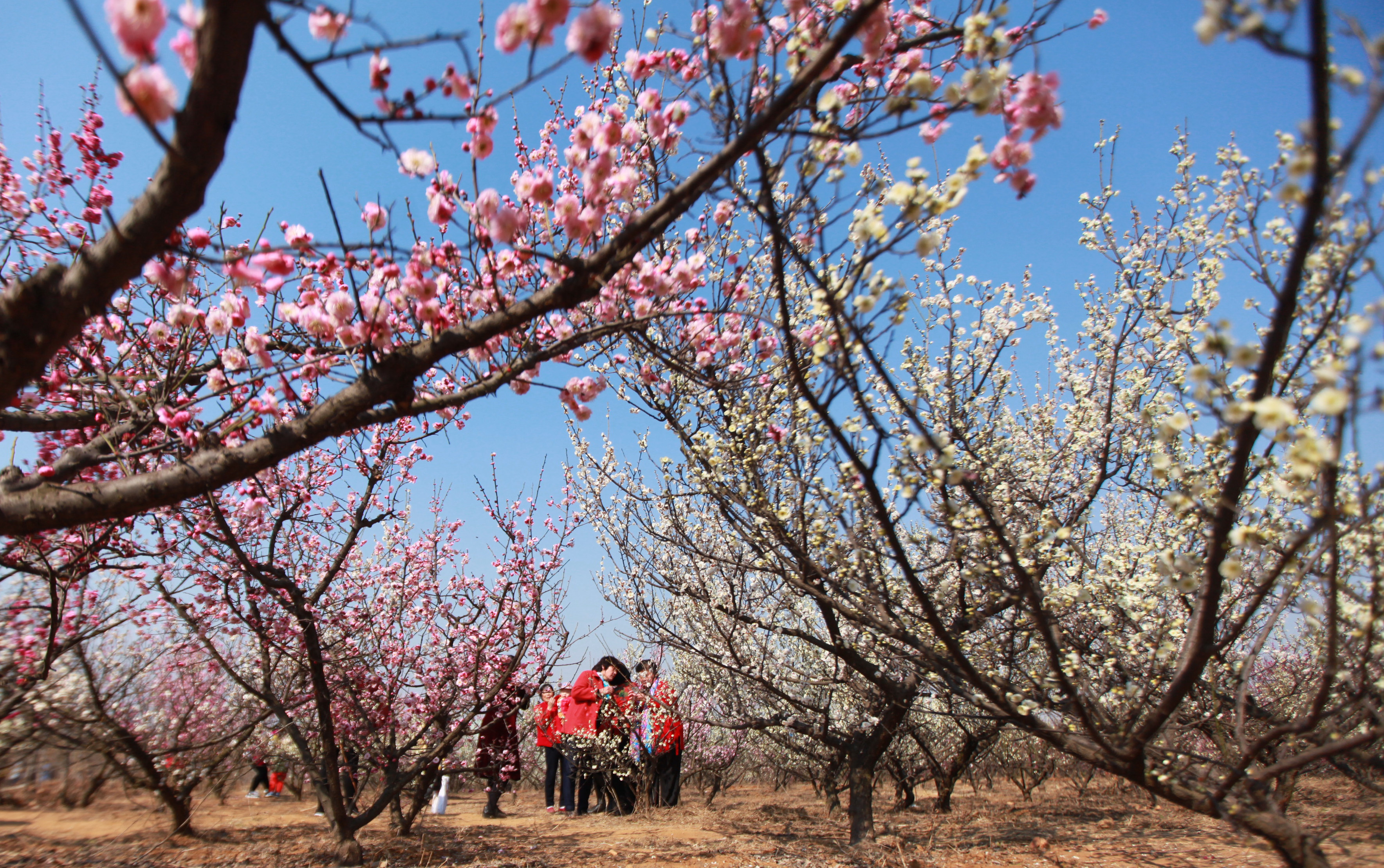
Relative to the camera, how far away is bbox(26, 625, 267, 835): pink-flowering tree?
5602mm

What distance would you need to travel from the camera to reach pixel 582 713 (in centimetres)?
941

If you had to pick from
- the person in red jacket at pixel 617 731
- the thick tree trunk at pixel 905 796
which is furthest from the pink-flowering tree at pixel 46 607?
the thick tree trunk at pixel 905 796

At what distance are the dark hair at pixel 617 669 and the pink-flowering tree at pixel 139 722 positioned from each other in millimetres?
4601

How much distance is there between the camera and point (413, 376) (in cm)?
245

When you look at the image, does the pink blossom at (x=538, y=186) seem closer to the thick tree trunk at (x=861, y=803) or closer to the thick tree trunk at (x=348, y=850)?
the thick tree trunk at (x=348, y=850)

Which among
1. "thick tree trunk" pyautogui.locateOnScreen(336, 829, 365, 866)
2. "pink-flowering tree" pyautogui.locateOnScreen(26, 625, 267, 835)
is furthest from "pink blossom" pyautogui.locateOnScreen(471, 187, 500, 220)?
"thick tree trunk" pyautogui.locateOnScreen(336, 829, 365, 866)

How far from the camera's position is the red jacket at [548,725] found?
9164 mm

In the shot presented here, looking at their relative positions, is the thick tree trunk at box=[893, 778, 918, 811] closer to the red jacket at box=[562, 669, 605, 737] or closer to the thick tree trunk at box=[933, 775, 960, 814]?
the thick tree trunk at box=[933, 775, 960, 814]

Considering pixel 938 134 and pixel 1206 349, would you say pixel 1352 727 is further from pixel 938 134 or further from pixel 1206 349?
pixel 938 134

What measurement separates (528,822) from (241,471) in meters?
8.38

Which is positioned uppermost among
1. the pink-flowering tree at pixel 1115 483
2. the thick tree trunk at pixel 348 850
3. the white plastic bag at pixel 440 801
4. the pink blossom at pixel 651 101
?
the pink blossom at pixel 651 101

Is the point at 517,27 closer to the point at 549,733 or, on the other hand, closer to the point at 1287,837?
the point at 1287,837

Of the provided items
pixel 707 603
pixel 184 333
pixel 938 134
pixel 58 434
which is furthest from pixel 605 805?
pixel 938 134

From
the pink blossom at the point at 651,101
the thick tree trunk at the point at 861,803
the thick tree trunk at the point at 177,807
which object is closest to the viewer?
the pink blossom at the point at 651,101
